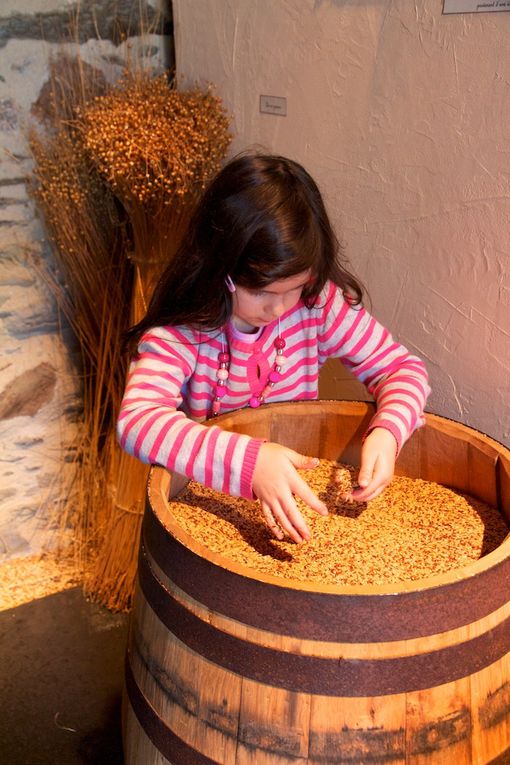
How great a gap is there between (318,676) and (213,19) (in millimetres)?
1517

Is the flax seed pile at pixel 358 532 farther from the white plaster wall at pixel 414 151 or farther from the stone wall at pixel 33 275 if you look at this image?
the stone wall at pixel 33 275

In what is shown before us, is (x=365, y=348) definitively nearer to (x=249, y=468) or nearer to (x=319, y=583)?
(x=249, y=468)

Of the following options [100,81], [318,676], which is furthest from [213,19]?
[318,676]

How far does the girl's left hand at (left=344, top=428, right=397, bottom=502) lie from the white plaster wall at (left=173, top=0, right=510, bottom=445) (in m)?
0.33

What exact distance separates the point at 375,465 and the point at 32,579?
131cm

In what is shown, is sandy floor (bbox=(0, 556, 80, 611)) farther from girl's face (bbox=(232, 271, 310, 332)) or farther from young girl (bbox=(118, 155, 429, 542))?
girl's face (bbox=(232, 271, 310, 332))

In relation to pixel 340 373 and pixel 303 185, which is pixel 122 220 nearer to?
pixel 340 373

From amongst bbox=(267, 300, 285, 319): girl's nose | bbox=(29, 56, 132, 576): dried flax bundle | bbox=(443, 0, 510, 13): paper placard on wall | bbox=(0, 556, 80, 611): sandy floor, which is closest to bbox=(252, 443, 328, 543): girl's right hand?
bbox=(267, 300, 285, 319): girl's nose

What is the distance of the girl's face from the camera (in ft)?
4.33

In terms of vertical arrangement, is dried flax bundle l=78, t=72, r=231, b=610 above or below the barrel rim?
above

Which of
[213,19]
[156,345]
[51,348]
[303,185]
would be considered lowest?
[51,348]

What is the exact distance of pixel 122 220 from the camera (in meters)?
2.03

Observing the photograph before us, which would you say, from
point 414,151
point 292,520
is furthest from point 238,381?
point 414,151

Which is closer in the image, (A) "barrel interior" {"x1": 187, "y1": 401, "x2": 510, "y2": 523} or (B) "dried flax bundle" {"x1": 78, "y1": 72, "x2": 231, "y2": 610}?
(A) "barrel interior" {"x1": 187, "y1": 401, "x2": 510, "y2": 523}
